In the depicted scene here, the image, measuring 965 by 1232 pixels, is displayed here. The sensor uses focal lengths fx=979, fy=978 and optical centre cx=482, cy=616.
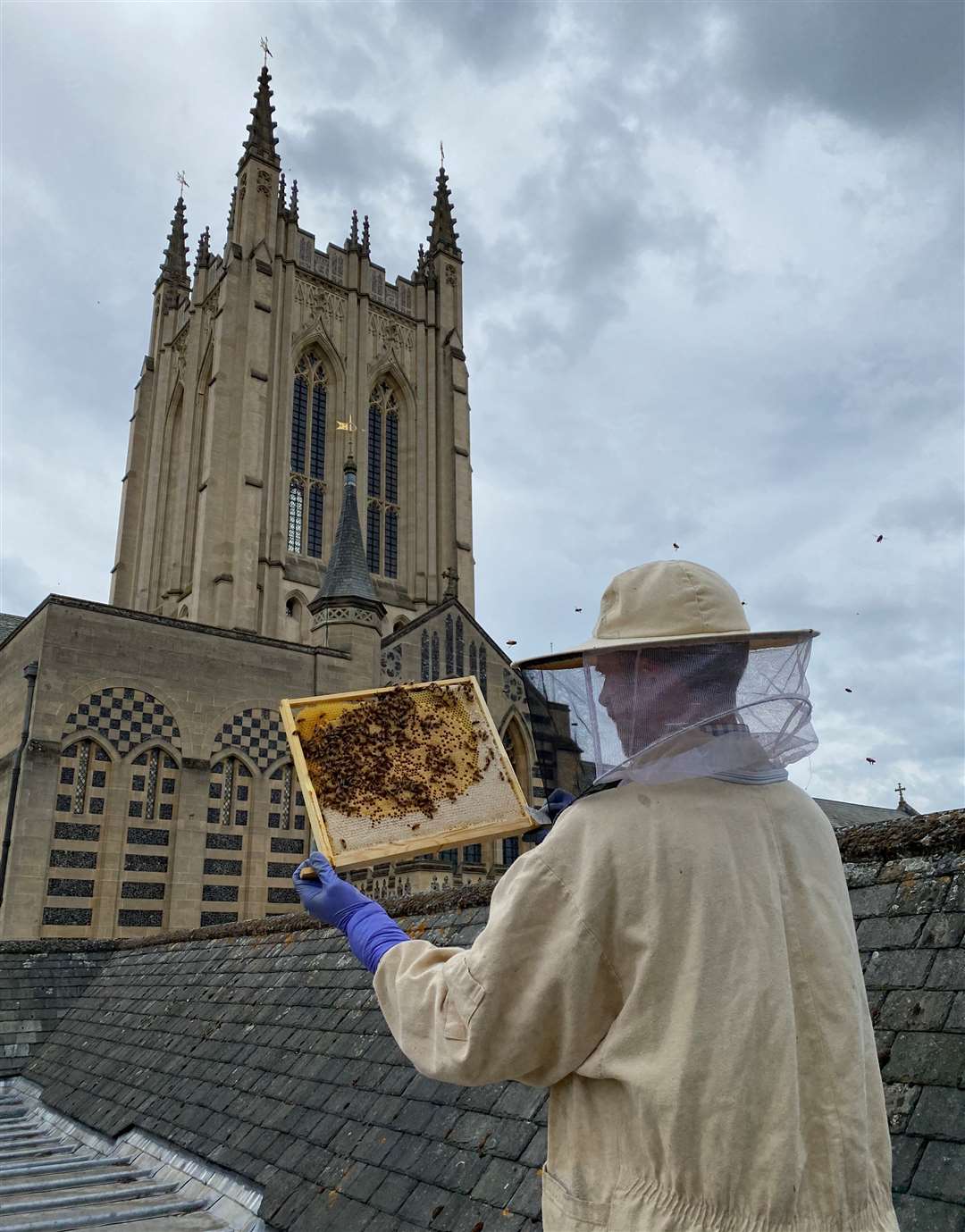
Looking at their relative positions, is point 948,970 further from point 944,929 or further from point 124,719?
point 124,719

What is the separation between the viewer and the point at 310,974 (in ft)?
19.3

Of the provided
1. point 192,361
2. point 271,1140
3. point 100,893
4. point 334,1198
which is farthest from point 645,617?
point 192,361

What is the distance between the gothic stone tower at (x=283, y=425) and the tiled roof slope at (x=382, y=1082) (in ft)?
88.2

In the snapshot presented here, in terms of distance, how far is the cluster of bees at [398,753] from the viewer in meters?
3.96

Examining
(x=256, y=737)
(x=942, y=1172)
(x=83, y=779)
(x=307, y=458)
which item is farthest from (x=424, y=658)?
(x=942, y=1172)

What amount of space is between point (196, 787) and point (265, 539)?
63.9 ft

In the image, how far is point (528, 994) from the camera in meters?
1.76

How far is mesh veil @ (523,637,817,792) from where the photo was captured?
1.93 metres

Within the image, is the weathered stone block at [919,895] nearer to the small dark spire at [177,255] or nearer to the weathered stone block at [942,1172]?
the weathered stone block at [942,1172]

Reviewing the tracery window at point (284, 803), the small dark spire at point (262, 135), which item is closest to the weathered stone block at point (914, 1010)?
the tracery window at point (284, 803)

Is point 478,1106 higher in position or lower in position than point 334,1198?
higher

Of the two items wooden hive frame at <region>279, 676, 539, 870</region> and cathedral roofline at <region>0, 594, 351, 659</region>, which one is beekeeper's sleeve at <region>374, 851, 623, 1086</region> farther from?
cathedral roofline at <region>0, 594, 351, 659</region>

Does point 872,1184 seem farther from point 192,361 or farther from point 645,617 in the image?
point 192,361

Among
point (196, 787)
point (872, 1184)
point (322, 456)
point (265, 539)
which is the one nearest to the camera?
point (872, 1184)
